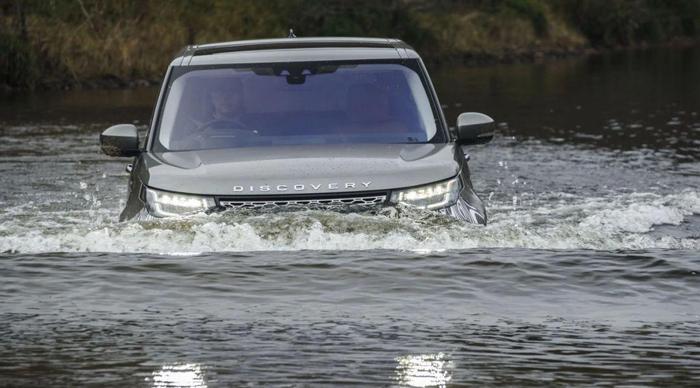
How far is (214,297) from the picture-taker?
26.3 ft

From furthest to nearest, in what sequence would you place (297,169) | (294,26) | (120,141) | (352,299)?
(294,26)
(120,141)
(297,169)
(352,299)

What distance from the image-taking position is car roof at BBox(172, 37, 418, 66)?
10.6 metres

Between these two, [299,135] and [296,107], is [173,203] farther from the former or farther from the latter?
[296,107]

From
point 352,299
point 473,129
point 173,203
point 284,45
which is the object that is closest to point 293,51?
point 284,45

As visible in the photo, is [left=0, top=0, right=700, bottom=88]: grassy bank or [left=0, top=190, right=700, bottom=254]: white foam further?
[left=0, top=0, right=700, bottom=88]: grassy bank

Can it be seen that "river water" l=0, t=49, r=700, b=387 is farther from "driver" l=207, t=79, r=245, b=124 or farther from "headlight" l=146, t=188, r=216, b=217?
"driver" l=207, t=79, r=245, b=124

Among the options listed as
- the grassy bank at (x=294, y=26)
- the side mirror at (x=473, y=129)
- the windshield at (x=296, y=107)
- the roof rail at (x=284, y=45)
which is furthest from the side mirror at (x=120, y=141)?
the grassy bank at (x=294, y=26)

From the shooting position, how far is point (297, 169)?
9188 mm

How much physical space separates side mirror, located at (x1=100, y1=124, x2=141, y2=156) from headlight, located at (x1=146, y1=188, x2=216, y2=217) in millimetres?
786

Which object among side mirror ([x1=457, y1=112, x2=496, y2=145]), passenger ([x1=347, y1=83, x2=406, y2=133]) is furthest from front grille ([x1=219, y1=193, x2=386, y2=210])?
side mirror ([x1=457, y1=112, x2=496, y2=145])

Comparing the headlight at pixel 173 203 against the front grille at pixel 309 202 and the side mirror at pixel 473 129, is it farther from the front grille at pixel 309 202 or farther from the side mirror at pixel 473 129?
the side mirror at pixel 473 129

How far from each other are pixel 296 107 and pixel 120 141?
1107 millimetres

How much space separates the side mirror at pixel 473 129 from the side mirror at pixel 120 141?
6.37 feet

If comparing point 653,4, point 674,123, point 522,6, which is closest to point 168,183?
point 674,123
